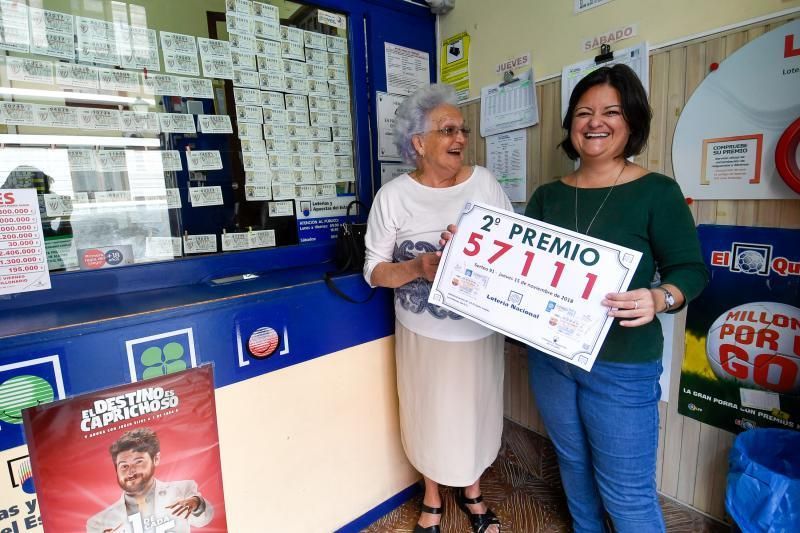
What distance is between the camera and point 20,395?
0.93 meters

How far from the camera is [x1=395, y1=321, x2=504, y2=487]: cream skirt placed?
1.39m

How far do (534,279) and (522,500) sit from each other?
1.15 metres

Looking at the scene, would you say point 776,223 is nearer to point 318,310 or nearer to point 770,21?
point 770,21

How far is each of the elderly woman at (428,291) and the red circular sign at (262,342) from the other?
0.36 meters

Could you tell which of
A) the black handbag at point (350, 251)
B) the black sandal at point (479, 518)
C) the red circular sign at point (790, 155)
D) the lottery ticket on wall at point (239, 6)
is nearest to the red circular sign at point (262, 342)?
the black handbag at point (350, 251)

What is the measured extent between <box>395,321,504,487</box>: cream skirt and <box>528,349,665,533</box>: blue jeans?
223 mm

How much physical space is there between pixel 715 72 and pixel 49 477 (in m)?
2.07

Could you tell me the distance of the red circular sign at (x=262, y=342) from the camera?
48.8 inches

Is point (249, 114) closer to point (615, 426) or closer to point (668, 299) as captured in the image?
point (668, 299)

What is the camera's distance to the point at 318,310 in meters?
1.38

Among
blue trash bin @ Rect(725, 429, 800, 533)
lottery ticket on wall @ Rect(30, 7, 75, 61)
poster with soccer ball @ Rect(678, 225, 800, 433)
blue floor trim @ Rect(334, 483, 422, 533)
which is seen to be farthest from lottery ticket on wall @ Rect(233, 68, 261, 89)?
blue trash bin @ Rect(725, 429, 800, 533)

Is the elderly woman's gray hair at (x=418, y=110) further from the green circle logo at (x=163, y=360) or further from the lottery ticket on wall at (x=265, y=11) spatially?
the green circle logo at (x=163, y=360)

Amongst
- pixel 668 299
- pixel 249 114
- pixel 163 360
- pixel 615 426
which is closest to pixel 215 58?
pixel 249 114

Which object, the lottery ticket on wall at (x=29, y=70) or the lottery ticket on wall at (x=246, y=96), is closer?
the lottery ticket on wall at (x=29, y=70)
